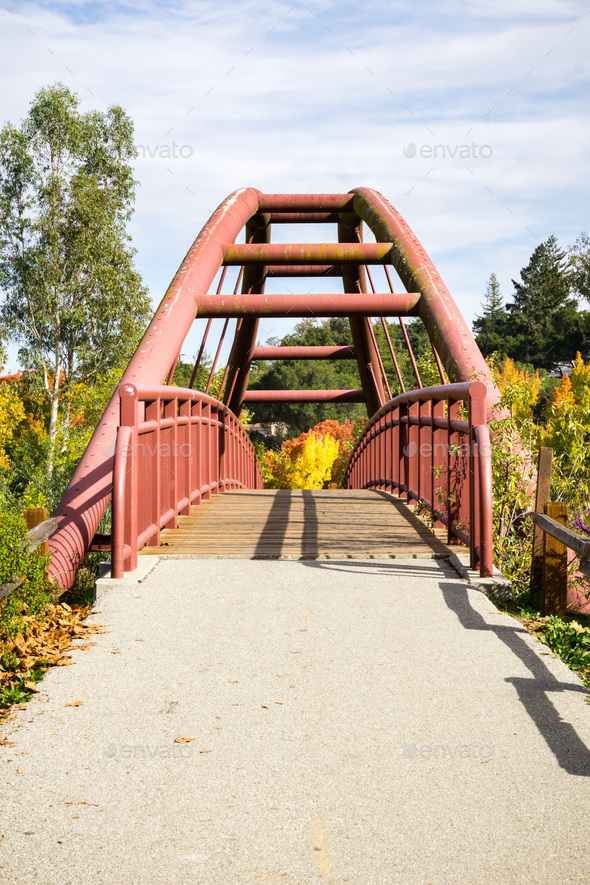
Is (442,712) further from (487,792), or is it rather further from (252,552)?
(252,552)

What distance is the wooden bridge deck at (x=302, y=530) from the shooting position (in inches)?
238

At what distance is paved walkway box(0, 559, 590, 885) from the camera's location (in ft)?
7.83

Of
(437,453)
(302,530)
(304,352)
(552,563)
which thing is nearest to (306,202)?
(304,352)

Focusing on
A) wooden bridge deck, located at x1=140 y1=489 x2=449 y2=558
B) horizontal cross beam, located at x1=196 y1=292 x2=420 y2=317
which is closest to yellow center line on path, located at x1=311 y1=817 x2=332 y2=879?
wooden bridge deck, located at x1=140 y1=489 x2=449 y2=558

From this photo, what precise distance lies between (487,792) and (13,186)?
27764 mm

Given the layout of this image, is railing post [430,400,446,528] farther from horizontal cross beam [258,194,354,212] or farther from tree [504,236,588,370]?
tree [504,236,588,370]

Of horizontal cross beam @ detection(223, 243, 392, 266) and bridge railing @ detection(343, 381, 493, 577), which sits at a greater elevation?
horizontal cross beam @ detection(223, 243, 392, 266)

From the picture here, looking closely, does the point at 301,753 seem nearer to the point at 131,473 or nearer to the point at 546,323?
the point at 131,473

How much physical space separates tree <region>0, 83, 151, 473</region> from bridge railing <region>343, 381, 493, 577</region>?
18.6m

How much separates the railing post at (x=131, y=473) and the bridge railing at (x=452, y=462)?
88.1 inches

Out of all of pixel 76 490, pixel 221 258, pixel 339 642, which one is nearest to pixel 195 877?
pixel 339 642

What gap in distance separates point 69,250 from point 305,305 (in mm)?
18387

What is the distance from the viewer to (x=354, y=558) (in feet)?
19.3

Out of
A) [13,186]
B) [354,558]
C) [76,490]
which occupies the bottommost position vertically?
[354,558]
